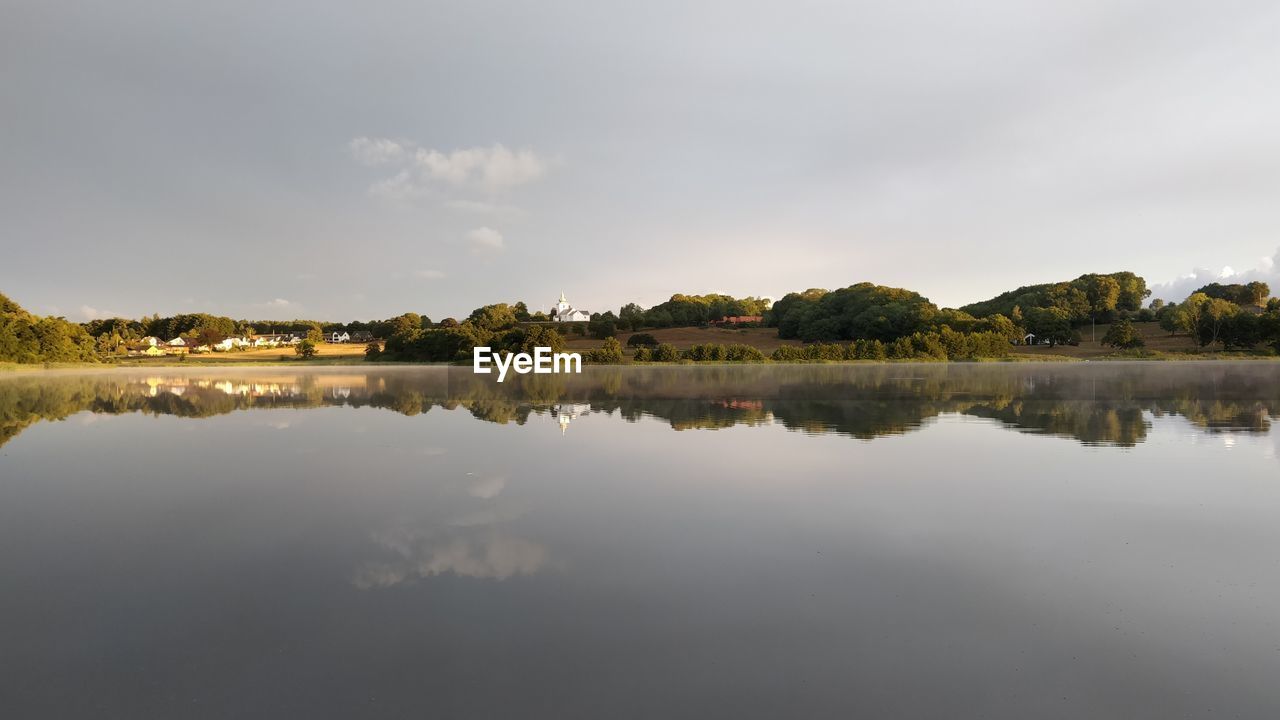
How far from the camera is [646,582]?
6.27m

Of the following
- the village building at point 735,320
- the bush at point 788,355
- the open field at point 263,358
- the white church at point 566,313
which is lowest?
the bush at point 788,355

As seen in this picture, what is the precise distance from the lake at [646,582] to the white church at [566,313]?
141 meters

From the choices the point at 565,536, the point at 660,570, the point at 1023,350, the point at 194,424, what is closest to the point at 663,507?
the point at 565,536

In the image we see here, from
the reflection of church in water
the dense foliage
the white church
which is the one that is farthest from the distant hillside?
the dense foliage

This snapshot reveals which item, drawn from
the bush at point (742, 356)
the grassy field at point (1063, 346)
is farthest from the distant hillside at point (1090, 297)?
the bush at point (742, 356)

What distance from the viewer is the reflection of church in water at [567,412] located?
20016 mm

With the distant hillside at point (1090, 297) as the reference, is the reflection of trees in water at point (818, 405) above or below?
below

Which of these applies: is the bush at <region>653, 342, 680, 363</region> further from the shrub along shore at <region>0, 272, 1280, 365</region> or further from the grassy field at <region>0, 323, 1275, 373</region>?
the grassy field at <region>0, 323, 1275, 373</region>

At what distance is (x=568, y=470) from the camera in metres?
12.1

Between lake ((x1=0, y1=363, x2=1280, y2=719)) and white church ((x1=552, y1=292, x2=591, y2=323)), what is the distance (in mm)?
140827

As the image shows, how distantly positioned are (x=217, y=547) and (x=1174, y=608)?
33.2ft

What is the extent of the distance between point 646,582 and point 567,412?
16.7 metres

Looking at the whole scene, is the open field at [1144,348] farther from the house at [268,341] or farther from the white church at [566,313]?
the house at [268,341]

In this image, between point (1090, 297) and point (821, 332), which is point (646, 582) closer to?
point (821, 332)
